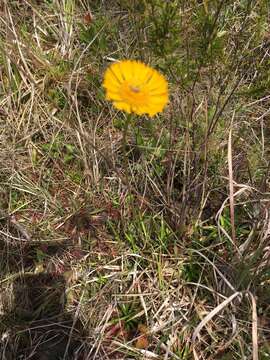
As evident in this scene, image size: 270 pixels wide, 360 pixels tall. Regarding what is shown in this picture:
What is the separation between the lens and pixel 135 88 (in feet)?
3.11

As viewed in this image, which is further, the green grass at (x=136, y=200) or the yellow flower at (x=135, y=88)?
the green grass at (x=136, y=200)

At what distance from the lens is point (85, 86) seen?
165 centimetres

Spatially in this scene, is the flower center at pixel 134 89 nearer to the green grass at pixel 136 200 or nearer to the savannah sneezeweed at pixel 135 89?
the savannah sneezeweed at pixel 135 89

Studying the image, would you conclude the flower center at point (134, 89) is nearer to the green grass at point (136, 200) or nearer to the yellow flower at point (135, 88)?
the yellow flower at point (135, 88)

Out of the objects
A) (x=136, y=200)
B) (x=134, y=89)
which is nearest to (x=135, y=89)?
(x=134, y=89)

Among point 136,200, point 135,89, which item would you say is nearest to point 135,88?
point 135,89

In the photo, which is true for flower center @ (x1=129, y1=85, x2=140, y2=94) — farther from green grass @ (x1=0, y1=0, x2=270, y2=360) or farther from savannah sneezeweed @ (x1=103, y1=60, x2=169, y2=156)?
green grass @ (x1=0, y1=0, x2=270, y2=360)

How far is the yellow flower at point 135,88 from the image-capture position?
90 centimetres

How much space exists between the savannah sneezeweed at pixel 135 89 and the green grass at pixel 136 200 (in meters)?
0.09

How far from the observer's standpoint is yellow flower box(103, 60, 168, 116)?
90cm

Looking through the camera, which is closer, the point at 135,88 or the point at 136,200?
the point at 135,88

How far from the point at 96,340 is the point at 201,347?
10.8 inches

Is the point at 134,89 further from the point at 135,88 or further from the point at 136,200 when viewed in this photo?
the point at 136,200

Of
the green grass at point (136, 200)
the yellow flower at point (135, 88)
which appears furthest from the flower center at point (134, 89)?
the green grass at point (136, 200)
